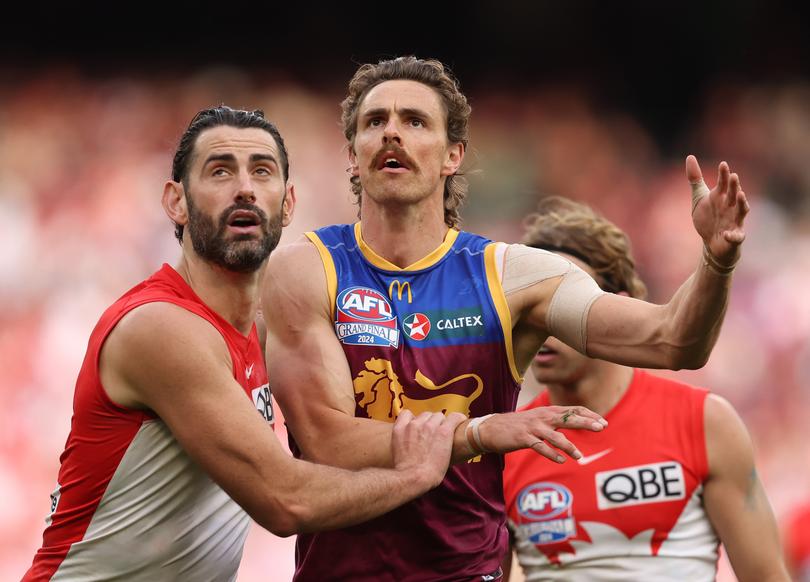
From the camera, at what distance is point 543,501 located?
511 cm

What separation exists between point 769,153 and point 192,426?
10260 millimetres

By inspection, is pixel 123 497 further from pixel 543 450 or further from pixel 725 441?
pixel 725 441

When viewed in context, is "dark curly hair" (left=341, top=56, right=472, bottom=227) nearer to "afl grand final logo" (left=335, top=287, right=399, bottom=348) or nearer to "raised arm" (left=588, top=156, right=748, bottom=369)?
"afl grand final logo" (left=335, top=287, right=399, bottom=348)

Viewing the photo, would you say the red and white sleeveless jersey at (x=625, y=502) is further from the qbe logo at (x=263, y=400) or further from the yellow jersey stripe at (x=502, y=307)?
the qbe logo at (x=263, y=400)

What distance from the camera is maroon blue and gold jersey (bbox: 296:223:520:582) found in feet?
13.6

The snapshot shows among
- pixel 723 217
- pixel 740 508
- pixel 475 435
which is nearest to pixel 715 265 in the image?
pixel 723 217

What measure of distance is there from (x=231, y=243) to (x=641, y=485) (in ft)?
6.79

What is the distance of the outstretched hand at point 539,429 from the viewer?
3.71 meters

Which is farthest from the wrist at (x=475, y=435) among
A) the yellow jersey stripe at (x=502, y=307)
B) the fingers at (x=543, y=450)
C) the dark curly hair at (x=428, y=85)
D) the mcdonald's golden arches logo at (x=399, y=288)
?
the dark curly hair at (x=428, y=85)

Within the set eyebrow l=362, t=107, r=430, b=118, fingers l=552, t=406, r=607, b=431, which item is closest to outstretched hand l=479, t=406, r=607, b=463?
fingers l=552, t=406, r=607, b=431

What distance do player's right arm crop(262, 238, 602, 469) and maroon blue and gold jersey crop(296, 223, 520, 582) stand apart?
69 mm

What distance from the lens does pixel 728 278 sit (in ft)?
12.2

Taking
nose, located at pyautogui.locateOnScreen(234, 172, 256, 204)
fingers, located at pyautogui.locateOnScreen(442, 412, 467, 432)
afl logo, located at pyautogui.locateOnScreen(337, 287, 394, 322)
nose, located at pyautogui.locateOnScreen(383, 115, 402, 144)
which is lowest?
fingers, located at pyautogui.locateOnScreen(442, 412, 467, 432)

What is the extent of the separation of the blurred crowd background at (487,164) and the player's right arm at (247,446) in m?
5.45
